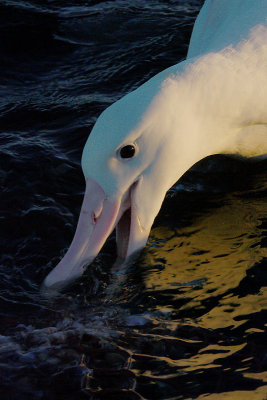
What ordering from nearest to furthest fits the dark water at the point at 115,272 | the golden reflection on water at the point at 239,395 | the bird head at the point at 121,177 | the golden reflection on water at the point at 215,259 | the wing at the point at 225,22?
the golden reflection on water at the point at 239,395 < the dark water at the point at 115,272 < the bird head at the point at 121,177 < the golden reflection on water at the point at 215,259 < the wing at the point at 225,22

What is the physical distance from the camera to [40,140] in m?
6.35

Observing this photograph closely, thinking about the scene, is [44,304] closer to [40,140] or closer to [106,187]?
[106,187]

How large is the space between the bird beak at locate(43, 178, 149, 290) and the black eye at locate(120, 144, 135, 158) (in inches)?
8.0

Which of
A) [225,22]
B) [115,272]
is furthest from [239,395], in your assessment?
[225,22]

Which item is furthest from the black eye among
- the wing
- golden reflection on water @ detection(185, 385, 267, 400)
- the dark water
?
golden reflection on water @ detection(185, 385, 267, 400)

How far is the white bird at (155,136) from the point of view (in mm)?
4516

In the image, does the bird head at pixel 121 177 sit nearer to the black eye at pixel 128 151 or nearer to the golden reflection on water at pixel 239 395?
the black eye at pixel 128 151

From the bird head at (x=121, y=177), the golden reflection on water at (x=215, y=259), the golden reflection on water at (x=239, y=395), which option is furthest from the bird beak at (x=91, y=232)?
the golden reflection on water at (x=239, y=395)

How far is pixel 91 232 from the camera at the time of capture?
15.5 feet

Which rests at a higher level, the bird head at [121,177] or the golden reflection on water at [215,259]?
the bird head at [121,177]

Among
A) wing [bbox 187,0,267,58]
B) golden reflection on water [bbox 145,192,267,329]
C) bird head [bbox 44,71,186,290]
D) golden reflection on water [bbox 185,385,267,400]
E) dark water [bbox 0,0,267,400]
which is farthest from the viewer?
wing [bbox 187,0,267,58]

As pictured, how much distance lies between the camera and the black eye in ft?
14.8

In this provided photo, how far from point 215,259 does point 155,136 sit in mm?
945

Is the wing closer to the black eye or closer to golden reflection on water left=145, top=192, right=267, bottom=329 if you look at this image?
the black eye
